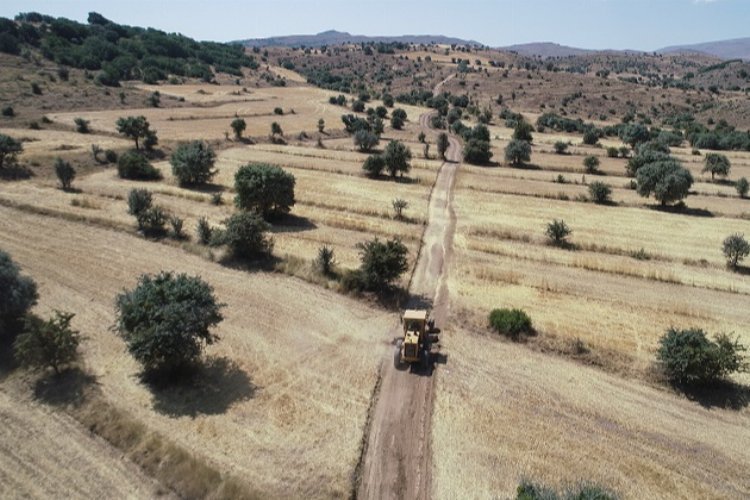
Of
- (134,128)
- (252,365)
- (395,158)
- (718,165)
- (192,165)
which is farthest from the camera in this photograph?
(134,128)

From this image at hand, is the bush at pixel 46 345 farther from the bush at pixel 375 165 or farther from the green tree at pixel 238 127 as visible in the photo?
the green tree at pixel 238 127

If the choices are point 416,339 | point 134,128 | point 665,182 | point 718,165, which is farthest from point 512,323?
point 134,128

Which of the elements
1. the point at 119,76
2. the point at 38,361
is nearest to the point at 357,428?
the point at 38,361

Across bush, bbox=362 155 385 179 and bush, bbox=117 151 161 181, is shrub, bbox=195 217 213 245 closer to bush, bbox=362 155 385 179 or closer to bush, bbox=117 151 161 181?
bush, bbox=117 151 161 181

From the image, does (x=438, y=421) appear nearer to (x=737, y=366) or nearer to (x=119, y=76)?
(x=737, y=366)

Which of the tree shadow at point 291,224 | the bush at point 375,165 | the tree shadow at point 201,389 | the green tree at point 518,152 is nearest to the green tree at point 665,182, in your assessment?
the green tree at point 518,152

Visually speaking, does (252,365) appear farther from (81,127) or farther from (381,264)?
(81,127)
